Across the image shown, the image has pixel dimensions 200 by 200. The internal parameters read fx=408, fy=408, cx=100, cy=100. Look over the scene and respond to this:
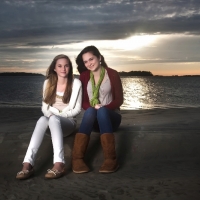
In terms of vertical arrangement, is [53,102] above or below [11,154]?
above

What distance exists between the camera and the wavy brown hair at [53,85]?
16.8 ft

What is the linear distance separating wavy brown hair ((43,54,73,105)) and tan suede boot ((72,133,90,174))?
60 cm

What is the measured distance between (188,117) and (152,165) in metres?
2.81

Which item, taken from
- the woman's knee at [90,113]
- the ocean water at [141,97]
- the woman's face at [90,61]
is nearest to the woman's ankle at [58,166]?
the woman's knee at [90,113]

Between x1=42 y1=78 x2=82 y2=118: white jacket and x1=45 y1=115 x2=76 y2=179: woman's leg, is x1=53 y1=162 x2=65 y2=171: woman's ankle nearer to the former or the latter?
x1=45 y1=115 x2=76 y2=179: woman's leg

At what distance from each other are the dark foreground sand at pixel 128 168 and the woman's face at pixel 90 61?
3.11 feet

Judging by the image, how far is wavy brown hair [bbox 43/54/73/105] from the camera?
202 inches

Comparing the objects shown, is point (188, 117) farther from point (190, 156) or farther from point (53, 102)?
point (53, 102)

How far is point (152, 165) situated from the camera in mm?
4953

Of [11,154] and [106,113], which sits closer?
[106,113]

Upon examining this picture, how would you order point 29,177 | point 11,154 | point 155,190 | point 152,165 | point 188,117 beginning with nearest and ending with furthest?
point 155,190 < point 29,177 < point 152,165 < point 11,154 < point 188,117

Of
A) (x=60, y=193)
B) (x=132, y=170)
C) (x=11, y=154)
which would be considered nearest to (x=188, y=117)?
(x=132, y=170)

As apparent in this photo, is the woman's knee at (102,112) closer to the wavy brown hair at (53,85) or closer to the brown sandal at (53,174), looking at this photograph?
the wavy brown hair at (53,85)

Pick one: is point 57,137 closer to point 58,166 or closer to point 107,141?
point 58,166
